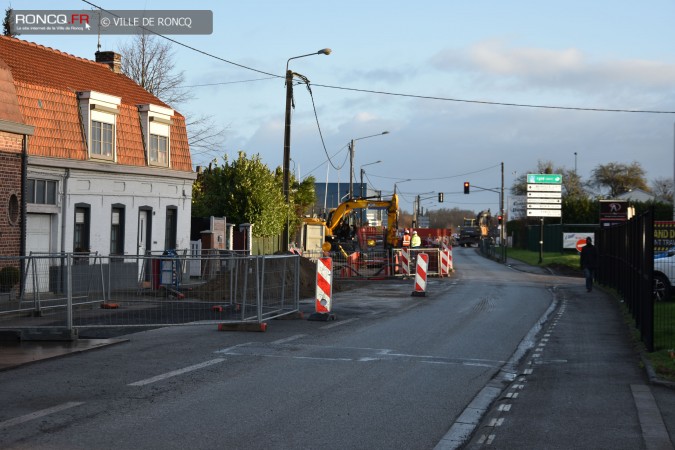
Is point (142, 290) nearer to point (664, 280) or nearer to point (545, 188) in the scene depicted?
point (664, 280)

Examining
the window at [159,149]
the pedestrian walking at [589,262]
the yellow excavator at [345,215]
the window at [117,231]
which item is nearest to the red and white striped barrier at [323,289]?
the window at [117,231]

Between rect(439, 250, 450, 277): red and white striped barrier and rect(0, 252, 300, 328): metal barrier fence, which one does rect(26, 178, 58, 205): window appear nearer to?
rect(0, 252, 300, 328): metal barrier fence

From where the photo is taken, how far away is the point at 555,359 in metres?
12.6

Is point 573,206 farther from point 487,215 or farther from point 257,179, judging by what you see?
point 257,179

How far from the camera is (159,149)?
96.6 ft

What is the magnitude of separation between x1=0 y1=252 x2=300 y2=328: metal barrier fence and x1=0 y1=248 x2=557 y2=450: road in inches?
20.1

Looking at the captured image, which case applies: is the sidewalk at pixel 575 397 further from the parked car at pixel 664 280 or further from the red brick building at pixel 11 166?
the red brick building at pixel 11 166

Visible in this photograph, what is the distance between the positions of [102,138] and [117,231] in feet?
10.5

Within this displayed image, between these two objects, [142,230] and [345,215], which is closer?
[142,230]

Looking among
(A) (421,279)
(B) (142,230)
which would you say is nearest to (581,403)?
(A) (421,279)

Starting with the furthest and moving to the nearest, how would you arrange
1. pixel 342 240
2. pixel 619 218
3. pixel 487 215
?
pixel 487 215 < pixel 342 240 < pixel 619 218

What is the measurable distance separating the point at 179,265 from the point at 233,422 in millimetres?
8376

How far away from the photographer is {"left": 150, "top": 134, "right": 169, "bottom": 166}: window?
1142 inches

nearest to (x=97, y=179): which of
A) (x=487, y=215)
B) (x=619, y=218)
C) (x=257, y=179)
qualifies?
(x=257, y=179)
